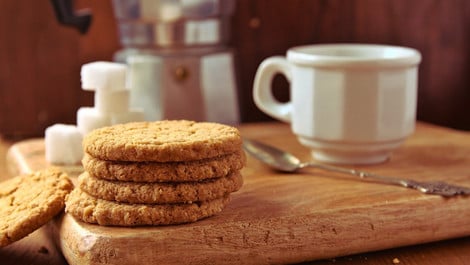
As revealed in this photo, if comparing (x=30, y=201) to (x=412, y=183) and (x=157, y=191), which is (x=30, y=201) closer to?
(x=157, y=191)

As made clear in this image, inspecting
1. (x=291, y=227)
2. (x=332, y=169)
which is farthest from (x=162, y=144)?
(x=332, y=169)

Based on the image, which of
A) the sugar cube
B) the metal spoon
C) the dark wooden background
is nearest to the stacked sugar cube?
the sugar cube


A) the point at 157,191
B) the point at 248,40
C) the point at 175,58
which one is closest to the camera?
the point at 157,191

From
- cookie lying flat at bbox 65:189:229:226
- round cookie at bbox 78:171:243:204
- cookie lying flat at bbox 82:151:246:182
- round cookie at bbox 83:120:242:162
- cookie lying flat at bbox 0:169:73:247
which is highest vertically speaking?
round cookie at bbox 83:120:242:162

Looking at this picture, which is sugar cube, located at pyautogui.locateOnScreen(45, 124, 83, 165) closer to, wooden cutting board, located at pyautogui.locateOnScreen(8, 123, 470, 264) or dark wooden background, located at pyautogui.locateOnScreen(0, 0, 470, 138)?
wooden cutting board, located at pyautogui.locateOnScreen(8, 123, 470, 264)

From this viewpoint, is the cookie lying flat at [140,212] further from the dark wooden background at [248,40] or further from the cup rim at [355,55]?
the dark wooden background at [248,40]

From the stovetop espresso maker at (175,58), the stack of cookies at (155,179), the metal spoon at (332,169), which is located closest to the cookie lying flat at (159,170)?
the stack of cookies at (155,179)
